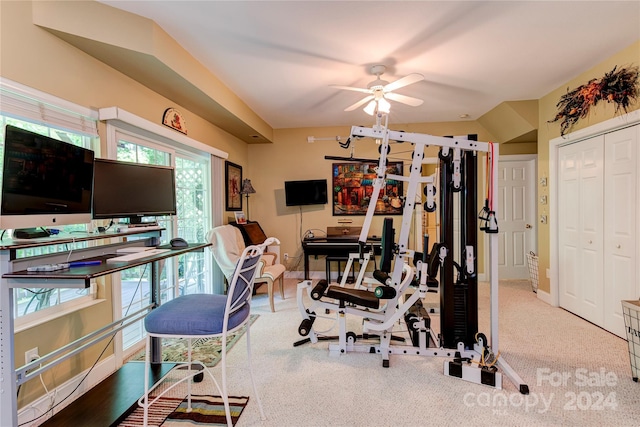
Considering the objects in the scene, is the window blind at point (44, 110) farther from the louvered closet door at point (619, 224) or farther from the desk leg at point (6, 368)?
the louvered closet door at point (619, 224)

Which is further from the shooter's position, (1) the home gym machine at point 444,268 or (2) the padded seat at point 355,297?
(2) the padded seat at point 355,297

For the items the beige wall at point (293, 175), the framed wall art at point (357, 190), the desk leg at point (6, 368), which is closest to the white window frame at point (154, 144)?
the desk leg at point (6, 368)

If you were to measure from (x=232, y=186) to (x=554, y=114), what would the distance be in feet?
14.2

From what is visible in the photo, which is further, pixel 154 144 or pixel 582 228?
pixel 582 228

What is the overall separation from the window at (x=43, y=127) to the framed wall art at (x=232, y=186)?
2.21 m

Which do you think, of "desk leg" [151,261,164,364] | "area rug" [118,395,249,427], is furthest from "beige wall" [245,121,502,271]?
"area rug" [118,395,249,427]

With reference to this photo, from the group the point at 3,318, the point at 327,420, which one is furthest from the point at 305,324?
the point at 3,318

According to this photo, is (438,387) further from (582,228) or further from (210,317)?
(582,228)

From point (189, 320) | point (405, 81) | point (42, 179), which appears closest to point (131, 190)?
point (42, 179)

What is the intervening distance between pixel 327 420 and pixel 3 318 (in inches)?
63.5

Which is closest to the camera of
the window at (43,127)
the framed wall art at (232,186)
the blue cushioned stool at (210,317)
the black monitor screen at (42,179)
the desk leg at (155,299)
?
the black monitor screen at (42,179)

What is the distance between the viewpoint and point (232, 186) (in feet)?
14.9

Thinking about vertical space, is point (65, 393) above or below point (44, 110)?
below

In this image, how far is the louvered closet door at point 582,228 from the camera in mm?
3023
